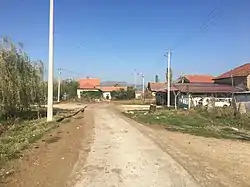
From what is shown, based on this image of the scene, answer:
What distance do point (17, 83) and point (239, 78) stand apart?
42.9 metres

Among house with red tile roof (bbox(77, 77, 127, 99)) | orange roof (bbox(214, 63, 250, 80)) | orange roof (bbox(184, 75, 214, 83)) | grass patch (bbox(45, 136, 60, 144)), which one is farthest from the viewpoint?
house with red tile roof (bbox(77, 77, 127, 99))

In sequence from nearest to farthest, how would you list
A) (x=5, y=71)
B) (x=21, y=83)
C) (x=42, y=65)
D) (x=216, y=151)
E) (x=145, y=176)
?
(x=145, y=176)
(x=216, y=151)
(x=5, y=71)
(x=21, y=83)
(x=42, y=65)

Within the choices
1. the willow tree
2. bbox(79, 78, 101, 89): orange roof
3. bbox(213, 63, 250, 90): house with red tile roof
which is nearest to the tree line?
the willow tree

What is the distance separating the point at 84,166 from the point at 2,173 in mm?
1934

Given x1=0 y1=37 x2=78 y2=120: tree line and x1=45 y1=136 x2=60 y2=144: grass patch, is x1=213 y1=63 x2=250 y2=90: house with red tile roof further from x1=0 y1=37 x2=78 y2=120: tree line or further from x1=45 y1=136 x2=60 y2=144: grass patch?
x1=45 y1=136 x2=60 y2=144: grass patch

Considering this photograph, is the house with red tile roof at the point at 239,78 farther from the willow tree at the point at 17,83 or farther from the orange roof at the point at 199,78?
the willow tree at the point at 17,83

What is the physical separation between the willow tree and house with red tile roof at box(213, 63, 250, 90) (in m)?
33.2

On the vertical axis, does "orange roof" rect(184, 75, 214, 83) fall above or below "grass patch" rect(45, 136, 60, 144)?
above

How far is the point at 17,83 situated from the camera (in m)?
24.6

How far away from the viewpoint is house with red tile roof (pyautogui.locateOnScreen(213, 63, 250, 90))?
57.0 metres

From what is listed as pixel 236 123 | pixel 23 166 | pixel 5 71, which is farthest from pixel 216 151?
pixel 5 71

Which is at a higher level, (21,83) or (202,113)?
(21,83)

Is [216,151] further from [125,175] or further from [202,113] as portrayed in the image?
[202,113]

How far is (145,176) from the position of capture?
8078mm
